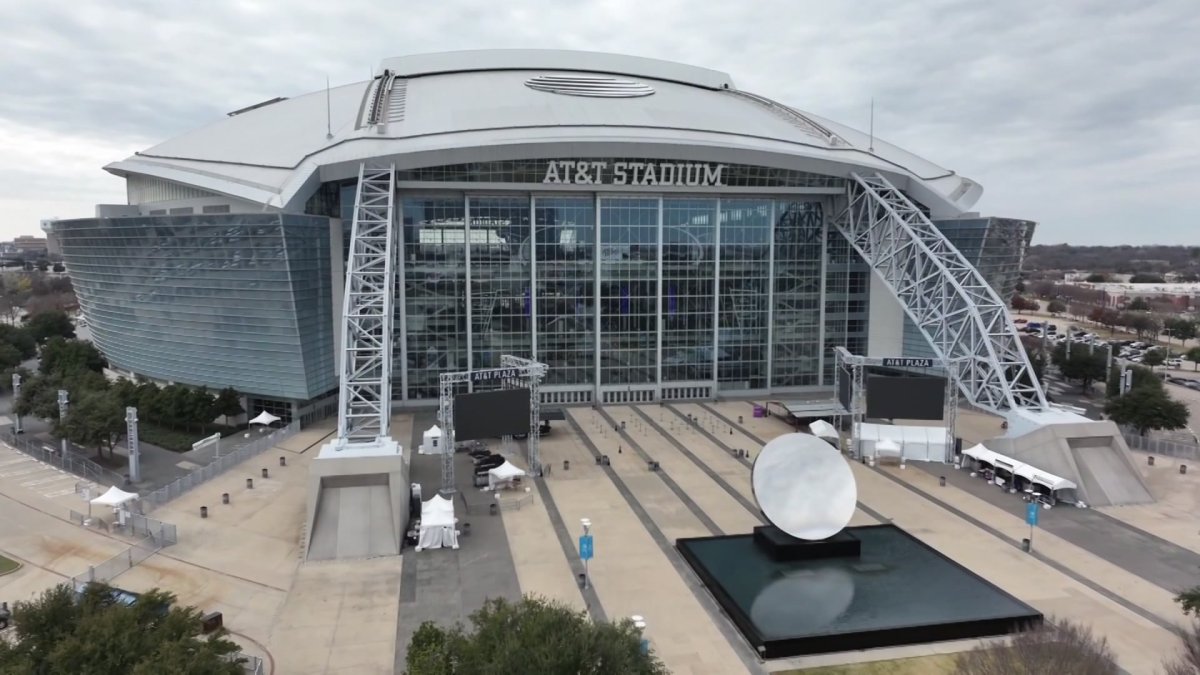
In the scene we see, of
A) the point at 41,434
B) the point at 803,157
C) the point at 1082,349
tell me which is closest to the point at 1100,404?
the point at 1082,349

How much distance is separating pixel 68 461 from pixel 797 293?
5135cm

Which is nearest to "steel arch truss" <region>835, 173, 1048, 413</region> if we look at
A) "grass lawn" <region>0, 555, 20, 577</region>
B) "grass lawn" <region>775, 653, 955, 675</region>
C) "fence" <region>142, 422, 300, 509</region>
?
"grass lawn" <region>775, 653, 955, 675</region>

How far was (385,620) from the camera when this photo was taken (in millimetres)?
23531

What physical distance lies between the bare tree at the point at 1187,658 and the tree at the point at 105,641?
22.3m

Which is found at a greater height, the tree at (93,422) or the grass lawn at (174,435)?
the tree at (93,422)

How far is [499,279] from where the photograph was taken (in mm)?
56062

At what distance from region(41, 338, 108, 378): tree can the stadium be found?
1.45 m

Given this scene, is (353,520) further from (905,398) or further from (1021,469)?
(905,398)

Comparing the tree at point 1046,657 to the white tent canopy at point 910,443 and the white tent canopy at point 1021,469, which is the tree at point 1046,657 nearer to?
the white tent canopy at point 1021,469

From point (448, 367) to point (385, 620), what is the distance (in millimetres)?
33984

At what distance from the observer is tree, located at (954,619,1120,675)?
54.0ft

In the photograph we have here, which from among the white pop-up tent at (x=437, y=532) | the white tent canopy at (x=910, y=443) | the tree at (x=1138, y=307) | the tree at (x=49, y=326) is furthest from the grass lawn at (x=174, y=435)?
the tree at (x=1138, y=307)

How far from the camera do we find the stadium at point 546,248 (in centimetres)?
4872

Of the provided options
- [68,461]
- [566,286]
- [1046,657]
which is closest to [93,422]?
[68,461]
